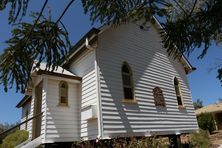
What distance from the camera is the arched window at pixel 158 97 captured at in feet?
46.2

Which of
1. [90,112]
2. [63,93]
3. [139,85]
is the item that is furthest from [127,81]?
[63,93]

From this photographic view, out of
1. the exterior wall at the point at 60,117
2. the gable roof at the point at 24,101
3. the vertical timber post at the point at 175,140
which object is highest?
the gable roof at the point at 24,101

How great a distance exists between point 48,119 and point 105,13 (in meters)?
6.16

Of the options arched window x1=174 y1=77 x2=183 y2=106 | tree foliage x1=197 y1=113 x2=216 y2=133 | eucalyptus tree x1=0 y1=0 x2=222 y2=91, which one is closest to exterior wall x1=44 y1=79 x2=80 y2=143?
eucalyptus tree x1=0 y1=0 x2=222 y2=91

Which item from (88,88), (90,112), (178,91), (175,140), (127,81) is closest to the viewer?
(90,112)

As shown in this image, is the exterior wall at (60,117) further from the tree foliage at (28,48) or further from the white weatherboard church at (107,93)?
the tree foliage at (28,48)

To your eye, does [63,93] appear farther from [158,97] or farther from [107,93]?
[158,97]

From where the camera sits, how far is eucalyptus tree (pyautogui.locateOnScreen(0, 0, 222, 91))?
17.7ft

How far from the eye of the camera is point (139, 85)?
1327 centimetres

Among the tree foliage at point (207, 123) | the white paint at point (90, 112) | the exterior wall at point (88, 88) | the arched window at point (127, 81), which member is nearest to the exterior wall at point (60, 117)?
the exterior wall at point (88, 88)

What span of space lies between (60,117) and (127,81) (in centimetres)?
394

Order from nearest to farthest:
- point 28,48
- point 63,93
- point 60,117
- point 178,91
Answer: point 28,48 < point 60,117 < point 63,93 < point 178,91

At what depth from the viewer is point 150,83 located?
1412cm

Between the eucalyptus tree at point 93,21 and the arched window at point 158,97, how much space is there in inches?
279
